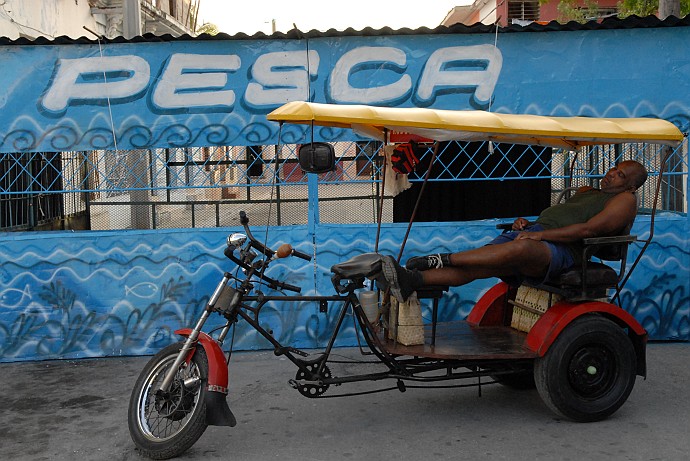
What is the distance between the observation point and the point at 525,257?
16.6ft

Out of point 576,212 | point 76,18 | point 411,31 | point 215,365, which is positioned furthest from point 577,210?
point 76,18

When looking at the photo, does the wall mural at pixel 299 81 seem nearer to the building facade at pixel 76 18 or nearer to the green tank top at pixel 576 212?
the building facade at pixel 76 18

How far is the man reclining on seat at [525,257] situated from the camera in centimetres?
495

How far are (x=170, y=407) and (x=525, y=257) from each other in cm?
237

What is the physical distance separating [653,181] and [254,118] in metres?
4.43

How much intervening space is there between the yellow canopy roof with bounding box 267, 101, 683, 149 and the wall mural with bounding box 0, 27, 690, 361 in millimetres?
1779

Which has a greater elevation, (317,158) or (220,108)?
(220,108)

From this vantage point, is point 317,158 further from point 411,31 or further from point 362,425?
point 411,31

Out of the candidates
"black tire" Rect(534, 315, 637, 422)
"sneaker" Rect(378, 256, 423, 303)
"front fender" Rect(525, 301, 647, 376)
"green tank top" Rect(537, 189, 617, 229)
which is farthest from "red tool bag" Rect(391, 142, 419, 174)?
"black tire" Rect(534, 315, 637, 422)

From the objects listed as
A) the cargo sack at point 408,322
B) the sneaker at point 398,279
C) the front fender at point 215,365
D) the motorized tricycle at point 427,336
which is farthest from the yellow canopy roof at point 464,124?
the front fender at point 215,365

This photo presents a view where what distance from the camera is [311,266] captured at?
23.2ft

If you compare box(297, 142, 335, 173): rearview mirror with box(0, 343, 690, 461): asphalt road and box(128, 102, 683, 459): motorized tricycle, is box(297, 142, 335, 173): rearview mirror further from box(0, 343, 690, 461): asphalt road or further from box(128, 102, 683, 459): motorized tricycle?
box(0, 343, 690, 461): asphalt road

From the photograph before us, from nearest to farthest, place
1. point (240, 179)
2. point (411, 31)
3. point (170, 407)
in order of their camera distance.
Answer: point (170, 407), point (411, 31), point (240, 179)

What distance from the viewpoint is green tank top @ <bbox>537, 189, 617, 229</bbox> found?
5.40 meters
